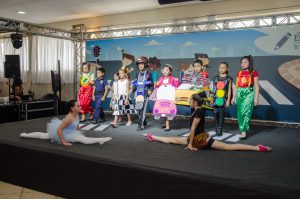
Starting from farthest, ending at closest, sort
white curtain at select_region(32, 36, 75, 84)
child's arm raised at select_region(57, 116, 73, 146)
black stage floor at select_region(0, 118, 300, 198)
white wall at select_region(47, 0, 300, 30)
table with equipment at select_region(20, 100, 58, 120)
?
white curtain at select_region(32, 36, 75, 84) → table with equipment at select_region(20, 100, 58, 120) → white wall at select_region(47, 0, 300, 30) → child's arm raised at select_region(57, 116, 73, 146) → black stage floor at select_region(0, 118, 300, 198)

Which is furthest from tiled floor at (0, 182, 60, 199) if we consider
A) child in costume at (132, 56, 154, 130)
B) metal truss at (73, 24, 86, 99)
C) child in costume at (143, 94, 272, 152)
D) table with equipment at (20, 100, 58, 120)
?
metal truss at (73, 24, 86, 99)

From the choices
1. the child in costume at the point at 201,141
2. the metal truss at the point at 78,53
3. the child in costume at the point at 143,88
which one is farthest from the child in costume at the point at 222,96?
the metal truss at the point at 78,53

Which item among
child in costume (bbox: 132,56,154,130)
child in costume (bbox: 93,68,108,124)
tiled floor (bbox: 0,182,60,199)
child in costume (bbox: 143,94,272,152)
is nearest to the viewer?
tiled floor (bbox: 0,182,60,199)

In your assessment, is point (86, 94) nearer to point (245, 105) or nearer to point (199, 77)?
point (199, 77)

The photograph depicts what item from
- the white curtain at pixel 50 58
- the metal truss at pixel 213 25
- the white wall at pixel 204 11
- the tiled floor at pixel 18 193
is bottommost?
the tiled floor at pixel 18 193

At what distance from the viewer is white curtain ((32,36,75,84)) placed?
9070mm

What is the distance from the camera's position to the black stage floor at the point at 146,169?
8.06 ft

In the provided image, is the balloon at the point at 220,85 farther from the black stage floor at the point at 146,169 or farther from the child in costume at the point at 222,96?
the black stage floor at the point at 146,169

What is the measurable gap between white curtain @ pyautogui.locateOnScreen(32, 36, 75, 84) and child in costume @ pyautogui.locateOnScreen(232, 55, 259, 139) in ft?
19.3

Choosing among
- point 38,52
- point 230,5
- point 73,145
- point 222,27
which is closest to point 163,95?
point 73,145

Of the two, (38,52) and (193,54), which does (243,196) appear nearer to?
(193,54)

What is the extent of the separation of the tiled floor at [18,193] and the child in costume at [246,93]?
2.83 meters

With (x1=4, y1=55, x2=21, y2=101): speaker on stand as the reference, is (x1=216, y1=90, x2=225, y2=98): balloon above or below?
below

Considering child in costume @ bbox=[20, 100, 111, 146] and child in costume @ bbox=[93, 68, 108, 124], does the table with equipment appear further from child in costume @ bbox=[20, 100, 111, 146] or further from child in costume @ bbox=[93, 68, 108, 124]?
child in costume @ bbox=[20, 100, 111, 146]
